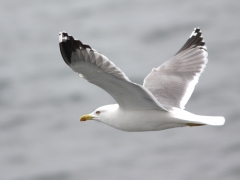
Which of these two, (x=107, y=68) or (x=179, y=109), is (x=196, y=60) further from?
(x=107, y=68)

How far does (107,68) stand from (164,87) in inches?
65.9

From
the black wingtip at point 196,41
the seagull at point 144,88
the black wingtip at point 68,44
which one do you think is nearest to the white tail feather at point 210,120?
the seagull at point 144,88

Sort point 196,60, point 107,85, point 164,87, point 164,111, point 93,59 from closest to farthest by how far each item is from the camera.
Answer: point 93,59 < point 107,85 < point 164,111 < point 164,87 < point 196,60

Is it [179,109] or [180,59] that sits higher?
[180,59]

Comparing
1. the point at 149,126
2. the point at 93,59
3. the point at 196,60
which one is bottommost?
the point at 149,126

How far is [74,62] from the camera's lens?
18.5ft

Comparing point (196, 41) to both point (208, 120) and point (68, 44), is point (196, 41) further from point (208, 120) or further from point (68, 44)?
point (68, 44)

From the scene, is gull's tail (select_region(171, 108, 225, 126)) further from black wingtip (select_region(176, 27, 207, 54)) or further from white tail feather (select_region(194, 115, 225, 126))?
black wingtip (select_region(176, 27, 207, 54))

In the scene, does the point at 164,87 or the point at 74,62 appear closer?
the point at 74,62

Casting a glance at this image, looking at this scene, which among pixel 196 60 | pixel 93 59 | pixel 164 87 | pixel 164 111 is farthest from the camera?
pixel 196 60

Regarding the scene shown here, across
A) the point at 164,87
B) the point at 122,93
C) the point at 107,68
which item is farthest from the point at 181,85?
the point at 107,68

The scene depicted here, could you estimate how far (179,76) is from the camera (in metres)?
7.42

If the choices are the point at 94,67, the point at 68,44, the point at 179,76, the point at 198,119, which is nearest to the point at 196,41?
the point at 179,76

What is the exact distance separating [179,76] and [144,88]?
1752 mm
